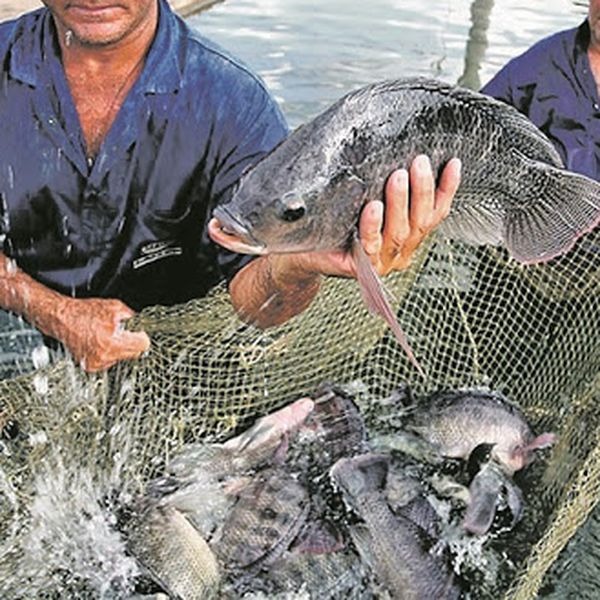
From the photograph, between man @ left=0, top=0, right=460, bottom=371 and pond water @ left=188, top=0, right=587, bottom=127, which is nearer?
man @ left=0, top=0, right=460, bottom=371

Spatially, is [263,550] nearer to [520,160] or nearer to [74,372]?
[74,372]

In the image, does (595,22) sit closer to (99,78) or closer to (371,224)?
(99,78)

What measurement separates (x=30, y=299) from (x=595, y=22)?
276cm

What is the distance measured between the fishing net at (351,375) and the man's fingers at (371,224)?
920 mm

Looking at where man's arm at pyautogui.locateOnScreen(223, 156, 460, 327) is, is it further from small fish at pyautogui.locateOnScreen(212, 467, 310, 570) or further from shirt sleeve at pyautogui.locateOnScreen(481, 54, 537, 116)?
shirt sleeve at pyautogui.locateOnScreen(481, 54, 537, 116)

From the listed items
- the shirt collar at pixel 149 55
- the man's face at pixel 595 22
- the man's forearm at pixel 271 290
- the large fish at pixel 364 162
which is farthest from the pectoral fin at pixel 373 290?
the man's face at pixel 595 22

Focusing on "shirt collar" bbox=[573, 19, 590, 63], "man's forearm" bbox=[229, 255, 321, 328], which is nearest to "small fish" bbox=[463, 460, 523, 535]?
"man's forearm" bbox=[229, 255, 321, 328]

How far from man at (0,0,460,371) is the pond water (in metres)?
5.33

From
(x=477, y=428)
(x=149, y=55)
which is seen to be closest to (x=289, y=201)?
(x=149, y=55)

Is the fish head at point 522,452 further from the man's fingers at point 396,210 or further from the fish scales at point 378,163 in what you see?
the man's fingers at point 396,210

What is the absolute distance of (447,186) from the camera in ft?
8.13

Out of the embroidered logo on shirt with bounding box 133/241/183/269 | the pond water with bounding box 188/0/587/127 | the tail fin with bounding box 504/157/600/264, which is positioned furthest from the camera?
the pond water with bounding box 188/0/587/127

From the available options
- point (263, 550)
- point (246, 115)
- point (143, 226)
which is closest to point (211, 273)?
point (143, 226)

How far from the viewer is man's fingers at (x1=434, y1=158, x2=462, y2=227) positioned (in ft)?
8.07
